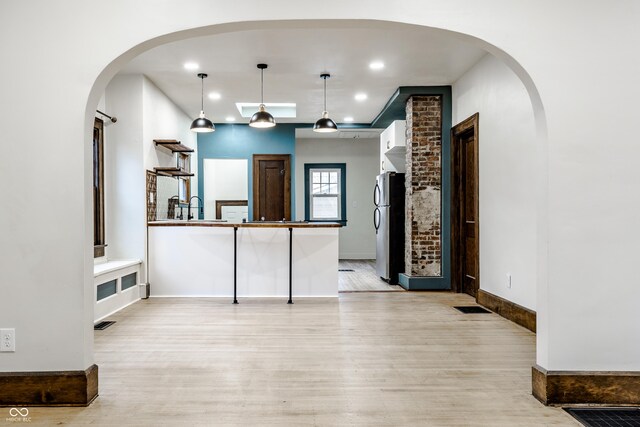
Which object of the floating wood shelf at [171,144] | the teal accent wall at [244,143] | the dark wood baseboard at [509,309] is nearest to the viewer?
the dark wood baseboard at [509,309]

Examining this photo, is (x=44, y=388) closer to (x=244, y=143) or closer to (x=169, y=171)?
(x=169, y=171)

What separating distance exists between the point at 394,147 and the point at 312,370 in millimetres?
4471

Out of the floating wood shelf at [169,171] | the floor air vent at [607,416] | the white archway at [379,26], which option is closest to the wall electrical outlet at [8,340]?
the white archway at [379,26]

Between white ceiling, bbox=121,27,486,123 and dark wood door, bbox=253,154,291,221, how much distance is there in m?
1.70

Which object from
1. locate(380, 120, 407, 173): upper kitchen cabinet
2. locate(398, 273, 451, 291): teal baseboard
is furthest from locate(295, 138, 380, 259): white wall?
locate(398, 273, 451, 291): teal baseboard

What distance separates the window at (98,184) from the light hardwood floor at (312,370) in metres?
1.00

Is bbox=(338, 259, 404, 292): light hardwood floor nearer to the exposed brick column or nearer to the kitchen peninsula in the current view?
the exposed brick column

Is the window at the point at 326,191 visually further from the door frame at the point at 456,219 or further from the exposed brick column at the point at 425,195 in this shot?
the door frame at the point at 456,219

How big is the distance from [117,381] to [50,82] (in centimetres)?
179

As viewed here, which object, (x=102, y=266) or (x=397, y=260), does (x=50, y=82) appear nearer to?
(x=102, y=266)

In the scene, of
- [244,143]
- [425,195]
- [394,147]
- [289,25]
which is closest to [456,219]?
[425,195]

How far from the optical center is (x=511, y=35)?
2410 millimetres

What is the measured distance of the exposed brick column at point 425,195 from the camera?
20.1ft

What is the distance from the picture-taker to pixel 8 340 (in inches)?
93.4
